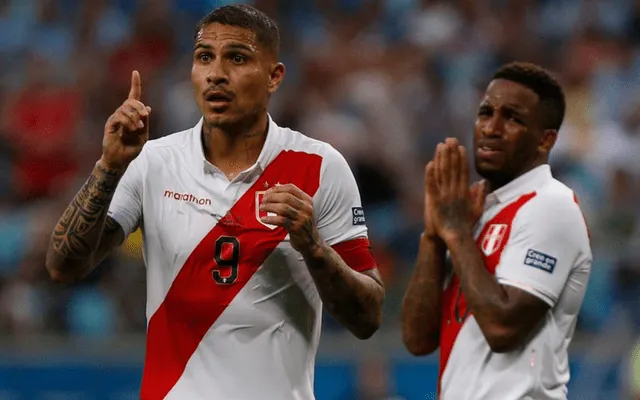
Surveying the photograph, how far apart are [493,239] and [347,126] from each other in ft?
18.4

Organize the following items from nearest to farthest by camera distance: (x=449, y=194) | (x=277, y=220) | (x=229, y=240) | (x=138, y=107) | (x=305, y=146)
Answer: (x=277, y=220), (x=138, y=107), (x=229, y=240), (x=305, y=146), (x=449, y=194)

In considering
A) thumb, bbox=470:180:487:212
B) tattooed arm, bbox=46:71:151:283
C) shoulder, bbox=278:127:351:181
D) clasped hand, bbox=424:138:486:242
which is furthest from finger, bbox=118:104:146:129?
thumb, bbox=470:180:487:212

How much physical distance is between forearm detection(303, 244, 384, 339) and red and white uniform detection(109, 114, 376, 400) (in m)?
0.16

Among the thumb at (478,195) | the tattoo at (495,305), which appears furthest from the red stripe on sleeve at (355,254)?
the thumb at (478,195)

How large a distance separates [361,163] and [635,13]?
398 centimetres

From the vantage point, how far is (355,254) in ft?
15.0

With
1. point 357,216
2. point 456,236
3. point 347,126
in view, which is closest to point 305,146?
point 357,216

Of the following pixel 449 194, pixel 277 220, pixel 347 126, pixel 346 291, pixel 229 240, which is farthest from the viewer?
pixel 347 126

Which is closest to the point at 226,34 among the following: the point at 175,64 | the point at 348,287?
the point at 348,287

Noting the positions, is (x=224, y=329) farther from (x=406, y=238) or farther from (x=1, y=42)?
(x=1, y=42)

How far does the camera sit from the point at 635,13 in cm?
1219

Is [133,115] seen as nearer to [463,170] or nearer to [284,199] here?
[284,199]

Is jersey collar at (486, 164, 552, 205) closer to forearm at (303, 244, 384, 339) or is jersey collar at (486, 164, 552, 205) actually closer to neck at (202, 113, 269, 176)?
forearm at (303, 244, 384, 339)

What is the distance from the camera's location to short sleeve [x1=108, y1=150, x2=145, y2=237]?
4508mm
